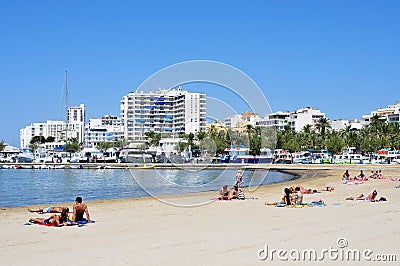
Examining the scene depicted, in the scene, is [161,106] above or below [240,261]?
above

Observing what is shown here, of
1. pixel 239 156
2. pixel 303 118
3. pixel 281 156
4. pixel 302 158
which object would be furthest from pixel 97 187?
pixel 303 118

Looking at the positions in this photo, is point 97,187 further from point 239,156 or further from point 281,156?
point 281,156

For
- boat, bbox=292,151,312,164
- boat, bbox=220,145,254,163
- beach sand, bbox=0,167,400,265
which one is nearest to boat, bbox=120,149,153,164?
boat, bbox=220,145,254,163

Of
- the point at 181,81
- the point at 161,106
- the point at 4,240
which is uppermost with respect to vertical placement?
the point at 161,106

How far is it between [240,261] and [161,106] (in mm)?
87966

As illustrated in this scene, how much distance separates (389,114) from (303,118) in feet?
88.2

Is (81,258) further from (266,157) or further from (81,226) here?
(266,157)

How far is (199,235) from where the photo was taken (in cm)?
1173

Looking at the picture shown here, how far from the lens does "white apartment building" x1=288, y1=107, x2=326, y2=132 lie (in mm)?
154250

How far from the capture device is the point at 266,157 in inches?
3179

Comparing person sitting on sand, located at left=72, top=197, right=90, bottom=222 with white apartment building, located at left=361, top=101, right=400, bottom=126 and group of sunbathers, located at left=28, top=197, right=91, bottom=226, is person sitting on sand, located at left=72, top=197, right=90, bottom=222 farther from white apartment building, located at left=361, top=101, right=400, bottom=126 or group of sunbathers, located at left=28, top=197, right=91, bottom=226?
white apartment building, located at left=361, top=101, right=400, bottom=126

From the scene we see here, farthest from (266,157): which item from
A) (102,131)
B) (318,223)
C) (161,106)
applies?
(102,131)

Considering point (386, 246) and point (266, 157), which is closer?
point (386, 246)

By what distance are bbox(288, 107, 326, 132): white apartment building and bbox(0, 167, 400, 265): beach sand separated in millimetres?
139136
